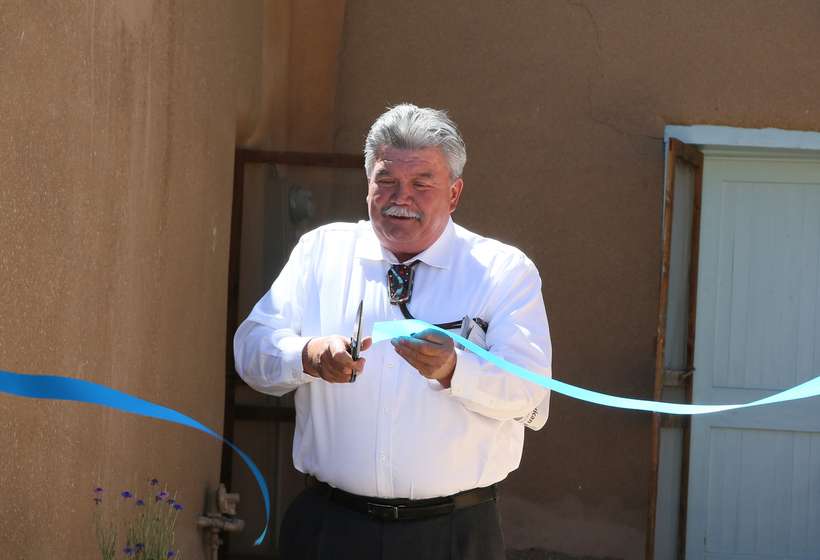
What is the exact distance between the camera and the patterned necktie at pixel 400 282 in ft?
9.10

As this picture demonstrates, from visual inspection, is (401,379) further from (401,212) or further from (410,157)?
(410,157)

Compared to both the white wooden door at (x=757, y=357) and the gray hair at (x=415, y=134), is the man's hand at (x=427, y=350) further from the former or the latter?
the white wooden door at (x=757, y=357)

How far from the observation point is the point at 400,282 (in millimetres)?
2797

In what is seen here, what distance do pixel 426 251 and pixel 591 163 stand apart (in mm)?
2845

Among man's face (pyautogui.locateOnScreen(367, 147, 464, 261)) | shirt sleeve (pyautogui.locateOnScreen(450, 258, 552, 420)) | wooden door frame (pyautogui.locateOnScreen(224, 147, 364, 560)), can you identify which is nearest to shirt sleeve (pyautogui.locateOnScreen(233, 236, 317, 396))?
man's face (pyautogui.locateOnScreen(367, 147, 464, 261))

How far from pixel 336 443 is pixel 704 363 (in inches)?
134

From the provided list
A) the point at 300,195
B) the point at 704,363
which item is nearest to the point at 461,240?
the point at 300,195

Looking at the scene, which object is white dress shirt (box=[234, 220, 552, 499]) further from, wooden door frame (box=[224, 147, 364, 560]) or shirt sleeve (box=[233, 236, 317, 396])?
wooden door frame (box=[224, 147, 364, 560])

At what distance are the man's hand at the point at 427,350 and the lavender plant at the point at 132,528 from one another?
2.49 ft

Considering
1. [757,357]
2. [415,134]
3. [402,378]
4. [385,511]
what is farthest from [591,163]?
[385,511]

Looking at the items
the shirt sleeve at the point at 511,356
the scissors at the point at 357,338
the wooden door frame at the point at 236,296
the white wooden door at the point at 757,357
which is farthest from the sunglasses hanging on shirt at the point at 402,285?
the white wooden door at the point at 757,357

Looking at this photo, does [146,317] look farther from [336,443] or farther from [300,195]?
[300,195]

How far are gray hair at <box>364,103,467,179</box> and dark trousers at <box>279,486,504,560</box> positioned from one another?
824 millimetres

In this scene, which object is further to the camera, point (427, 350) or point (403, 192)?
point (403, 192)
